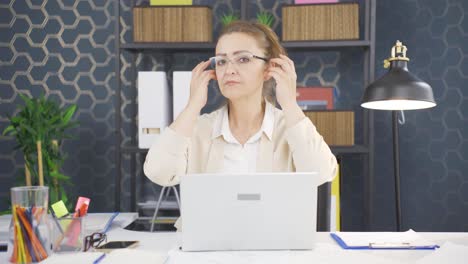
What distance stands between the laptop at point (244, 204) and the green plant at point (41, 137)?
1.26 meters

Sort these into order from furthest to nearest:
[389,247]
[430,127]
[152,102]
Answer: [430,127]
[152,102]
[389,247]

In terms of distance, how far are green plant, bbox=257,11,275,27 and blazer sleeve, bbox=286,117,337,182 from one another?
0.82m

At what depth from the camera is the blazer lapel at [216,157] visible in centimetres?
178

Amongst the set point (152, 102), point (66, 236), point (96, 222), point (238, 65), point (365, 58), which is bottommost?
point (96, 222)

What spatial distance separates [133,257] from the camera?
1.12 m

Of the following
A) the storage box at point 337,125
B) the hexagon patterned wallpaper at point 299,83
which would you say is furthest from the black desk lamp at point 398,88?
the hexagon patterned wallpaper at point 299,83

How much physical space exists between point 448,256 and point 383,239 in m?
0.25

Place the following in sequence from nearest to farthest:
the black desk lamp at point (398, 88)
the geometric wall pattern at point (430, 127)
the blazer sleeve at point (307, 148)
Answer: the blazer sleeve at point (307, 148)
the black desk lamp at point (398, 88)
the geometric wall pattern at point (430, 127)

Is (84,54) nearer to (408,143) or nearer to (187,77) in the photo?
(187,77)

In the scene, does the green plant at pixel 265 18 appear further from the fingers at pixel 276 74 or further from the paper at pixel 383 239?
the paper at pixel 383 239

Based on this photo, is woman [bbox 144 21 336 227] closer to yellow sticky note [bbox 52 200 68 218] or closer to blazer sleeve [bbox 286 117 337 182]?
blazer sleeve [bbox 286 117 337 182]

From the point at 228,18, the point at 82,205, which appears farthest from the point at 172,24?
the point at 82,205

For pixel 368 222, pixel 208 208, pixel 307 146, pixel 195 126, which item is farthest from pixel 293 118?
pixel 368 222

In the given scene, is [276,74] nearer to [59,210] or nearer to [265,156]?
[265,156]
